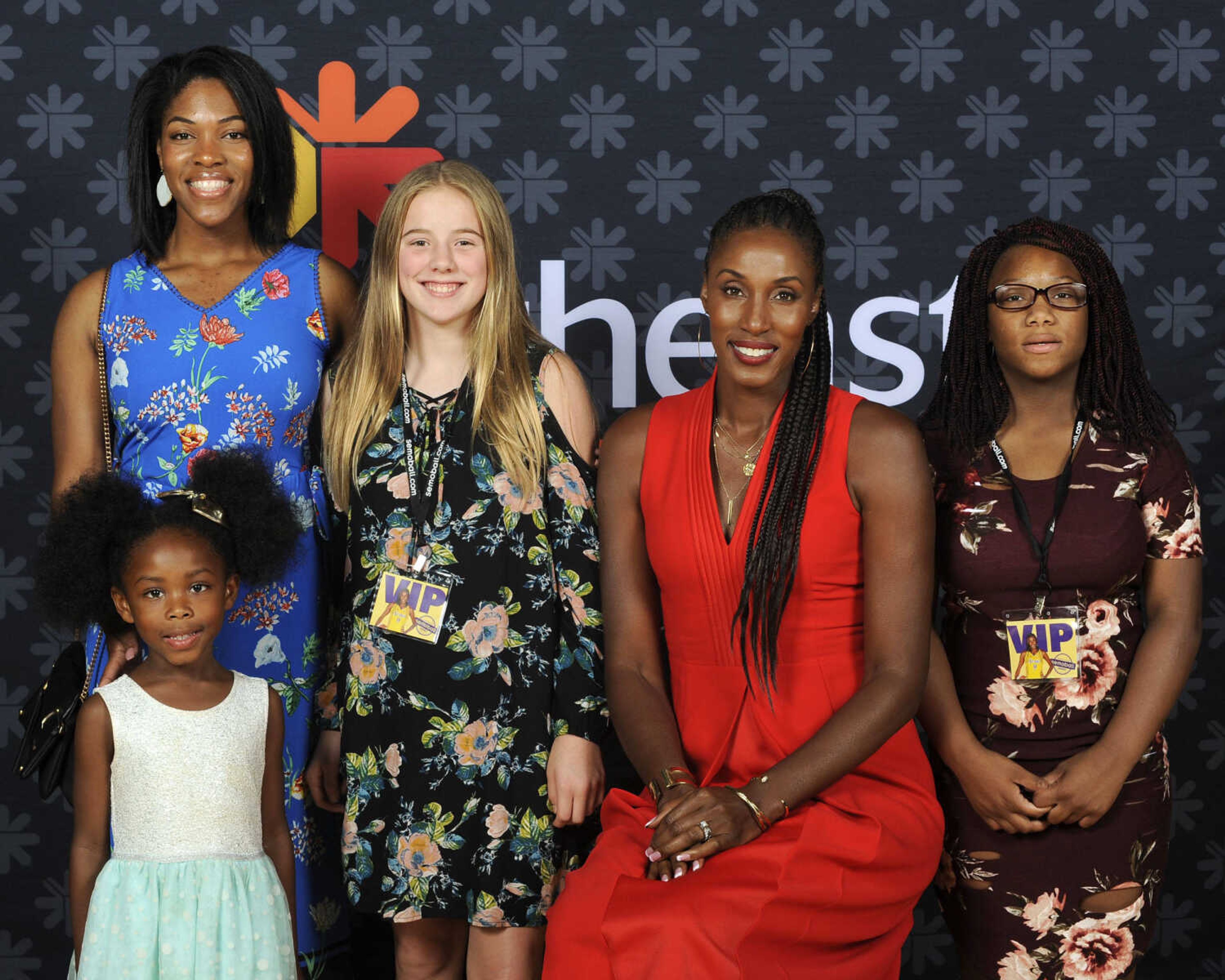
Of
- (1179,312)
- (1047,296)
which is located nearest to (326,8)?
(1047,296)

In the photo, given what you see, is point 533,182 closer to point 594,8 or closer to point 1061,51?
point 594,8

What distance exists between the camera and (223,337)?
105 inches

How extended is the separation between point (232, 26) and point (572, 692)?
6.47 feet

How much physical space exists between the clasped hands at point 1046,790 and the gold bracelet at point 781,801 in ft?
1.37

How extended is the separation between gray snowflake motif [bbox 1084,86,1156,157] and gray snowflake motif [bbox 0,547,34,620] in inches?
115

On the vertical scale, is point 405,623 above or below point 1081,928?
above

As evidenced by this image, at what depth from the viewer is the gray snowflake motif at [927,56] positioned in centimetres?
339

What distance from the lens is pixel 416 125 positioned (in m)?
3.39

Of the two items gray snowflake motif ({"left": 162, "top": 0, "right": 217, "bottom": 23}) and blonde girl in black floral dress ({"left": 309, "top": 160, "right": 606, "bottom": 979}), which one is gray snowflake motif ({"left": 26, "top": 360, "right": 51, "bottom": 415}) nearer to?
gray snowflake motif ({"left": 162, "top": 0, "right": 217, "bottom": 23})

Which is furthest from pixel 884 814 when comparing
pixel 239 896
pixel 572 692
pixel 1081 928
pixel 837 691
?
pixel 239 896

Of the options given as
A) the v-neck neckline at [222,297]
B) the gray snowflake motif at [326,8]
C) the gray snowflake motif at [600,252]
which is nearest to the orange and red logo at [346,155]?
the gray snowflake motif at [326,8]

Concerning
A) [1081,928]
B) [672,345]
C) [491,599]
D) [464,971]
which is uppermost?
[672,345]

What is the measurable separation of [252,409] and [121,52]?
1.32 meters

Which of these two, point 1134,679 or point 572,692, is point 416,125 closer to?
point 572,692
